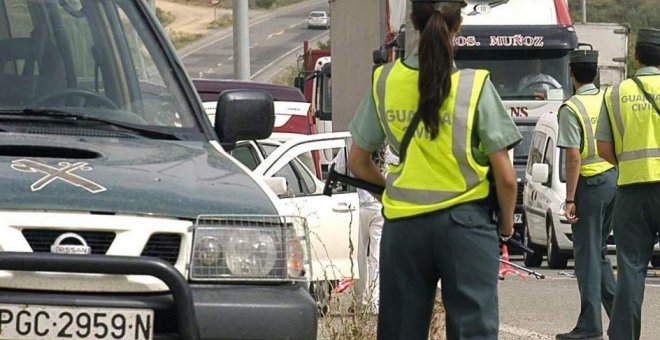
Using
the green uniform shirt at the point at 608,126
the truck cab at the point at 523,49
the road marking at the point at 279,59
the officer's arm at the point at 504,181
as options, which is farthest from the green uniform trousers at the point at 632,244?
the road marking at the point at 279,59

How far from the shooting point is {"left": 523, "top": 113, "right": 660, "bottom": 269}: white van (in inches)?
723

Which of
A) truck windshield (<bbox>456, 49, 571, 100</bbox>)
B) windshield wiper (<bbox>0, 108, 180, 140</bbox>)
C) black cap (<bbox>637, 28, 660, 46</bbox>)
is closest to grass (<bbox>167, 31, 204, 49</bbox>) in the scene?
truck windshield (<bbox>456, 49, 571, 100</bbox>)

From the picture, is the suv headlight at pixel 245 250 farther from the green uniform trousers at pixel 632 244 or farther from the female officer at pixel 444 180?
the green uniform trousers at pixel 632 244

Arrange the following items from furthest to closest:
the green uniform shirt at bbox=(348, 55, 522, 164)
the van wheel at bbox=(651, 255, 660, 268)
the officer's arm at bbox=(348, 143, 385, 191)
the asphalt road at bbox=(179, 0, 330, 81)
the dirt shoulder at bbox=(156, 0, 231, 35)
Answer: the dirt shoulder at bbox=(156, 0, 231, 35) < the asphalt road at bbox=(179, 0, 330, 81) < the van wheel at bbox=(651, 255, 660, 268) < the officer's arm at bbox=(348, 143, 385, 191) < the green uniform shirt at bbox=(348, 55, 522, 164)

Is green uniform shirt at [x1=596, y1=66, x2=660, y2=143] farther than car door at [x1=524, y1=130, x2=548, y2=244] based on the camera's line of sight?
No

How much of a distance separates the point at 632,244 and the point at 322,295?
174 centimetres

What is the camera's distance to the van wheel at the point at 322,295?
8.57 metres

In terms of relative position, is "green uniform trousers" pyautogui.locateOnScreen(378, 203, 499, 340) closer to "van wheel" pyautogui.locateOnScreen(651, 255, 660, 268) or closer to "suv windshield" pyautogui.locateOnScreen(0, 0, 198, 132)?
"suv windshield" pyautogui.locateOnScreen(0, 0, 198, 132)

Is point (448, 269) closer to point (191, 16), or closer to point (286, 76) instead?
point (286, 76)

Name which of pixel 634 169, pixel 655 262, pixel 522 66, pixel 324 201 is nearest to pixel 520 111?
pixel 522 66

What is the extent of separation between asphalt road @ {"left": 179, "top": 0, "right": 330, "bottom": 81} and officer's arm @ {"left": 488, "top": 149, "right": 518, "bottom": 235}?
58.3m

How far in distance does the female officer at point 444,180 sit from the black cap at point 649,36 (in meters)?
3.17

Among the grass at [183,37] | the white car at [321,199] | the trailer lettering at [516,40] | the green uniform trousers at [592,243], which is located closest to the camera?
the green uniform trousers at [592,243]

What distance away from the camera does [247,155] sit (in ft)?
42.3
